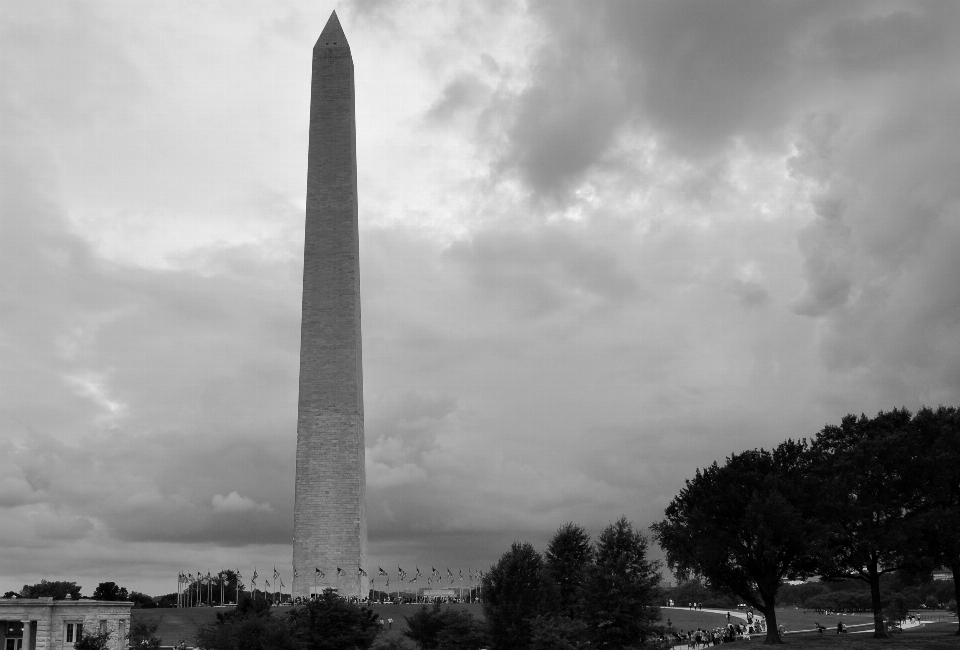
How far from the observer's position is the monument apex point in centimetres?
6577

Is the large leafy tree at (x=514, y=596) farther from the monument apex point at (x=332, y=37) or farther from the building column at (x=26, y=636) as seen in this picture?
the monument apex point at (x=332, y=37)

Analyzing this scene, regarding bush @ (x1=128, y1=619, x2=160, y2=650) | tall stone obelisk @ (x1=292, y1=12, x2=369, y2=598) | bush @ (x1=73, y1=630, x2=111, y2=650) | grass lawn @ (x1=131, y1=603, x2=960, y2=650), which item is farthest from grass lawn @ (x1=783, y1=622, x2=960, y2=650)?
bush @ (x1=73, y1=630, x2=111, y2=650)

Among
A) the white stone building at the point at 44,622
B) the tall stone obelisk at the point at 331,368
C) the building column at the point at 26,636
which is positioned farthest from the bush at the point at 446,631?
the building column at the point at 26,636

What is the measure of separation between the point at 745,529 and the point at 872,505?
28.5 ft

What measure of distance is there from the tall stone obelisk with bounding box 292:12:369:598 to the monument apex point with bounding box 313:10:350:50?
1299 millimetres

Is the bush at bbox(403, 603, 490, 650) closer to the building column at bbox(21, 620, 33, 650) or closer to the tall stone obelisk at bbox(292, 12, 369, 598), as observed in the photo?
the tall stone obelisk at bbox(292, 12, 369, 598)

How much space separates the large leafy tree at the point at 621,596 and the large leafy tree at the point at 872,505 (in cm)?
1623

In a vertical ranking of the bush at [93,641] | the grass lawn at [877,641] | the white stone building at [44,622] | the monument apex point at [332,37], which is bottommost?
the grass lawn at [877,641]

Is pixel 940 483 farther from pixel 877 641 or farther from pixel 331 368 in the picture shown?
pixel 331 368

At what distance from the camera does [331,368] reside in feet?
201

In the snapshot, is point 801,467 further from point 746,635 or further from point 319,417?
point 319,417

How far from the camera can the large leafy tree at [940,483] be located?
5169 centimetres

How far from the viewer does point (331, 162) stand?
209 feet

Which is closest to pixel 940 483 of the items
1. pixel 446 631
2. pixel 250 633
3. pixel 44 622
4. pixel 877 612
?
pixel 877 612
